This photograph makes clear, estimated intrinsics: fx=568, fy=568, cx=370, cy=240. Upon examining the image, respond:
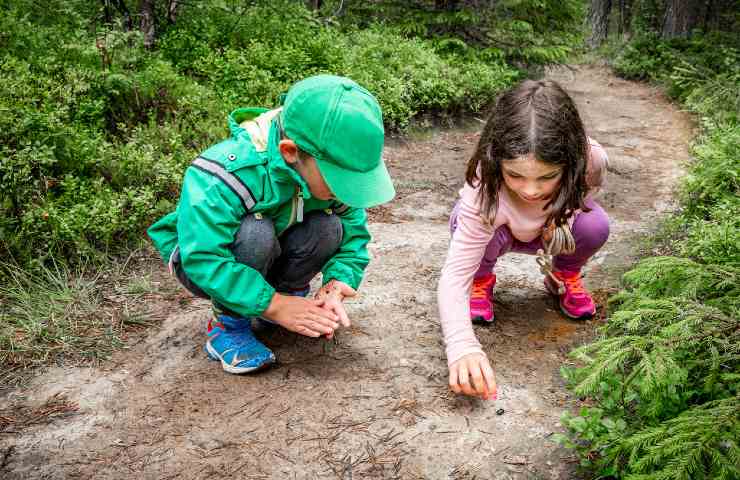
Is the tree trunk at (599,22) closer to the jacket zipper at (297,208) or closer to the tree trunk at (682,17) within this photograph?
the tree trunk at (682,17)

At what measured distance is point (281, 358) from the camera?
2.67 metres

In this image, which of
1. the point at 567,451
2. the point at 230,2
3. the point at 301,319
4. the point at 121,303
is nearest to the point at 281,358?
the point at 301,319

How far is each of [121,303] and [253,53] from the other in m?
3.44

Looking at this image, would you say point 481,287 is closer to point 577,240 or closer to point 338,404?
point 577,240

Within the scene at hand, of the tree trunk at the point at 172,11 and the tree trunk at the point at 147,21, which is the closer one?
the tree trunk at the point at 147,21

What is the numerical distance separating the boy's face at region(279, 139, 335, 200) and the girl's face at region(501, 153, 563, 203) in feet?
2.43

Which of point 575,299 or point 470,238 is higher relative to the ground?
point 470,238

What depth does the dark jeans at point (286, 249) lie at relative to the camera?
91.0 inches

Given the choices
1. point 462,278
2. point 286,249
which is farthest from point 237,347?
point 462,278

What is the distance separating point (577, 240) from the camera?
2.83m

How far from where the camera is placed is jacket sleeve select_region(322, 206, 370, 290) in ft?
8.65

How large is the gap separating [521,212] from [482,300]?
551mm

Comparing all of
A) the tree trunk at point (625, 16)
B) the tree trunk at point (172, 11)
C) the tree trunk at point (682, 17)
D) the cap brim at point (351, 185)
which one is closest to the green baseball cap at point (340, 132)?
the cap brim at point (351, 185)

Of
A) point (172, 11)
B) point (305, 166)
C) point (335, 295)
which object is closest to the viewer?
point (305, 166)
